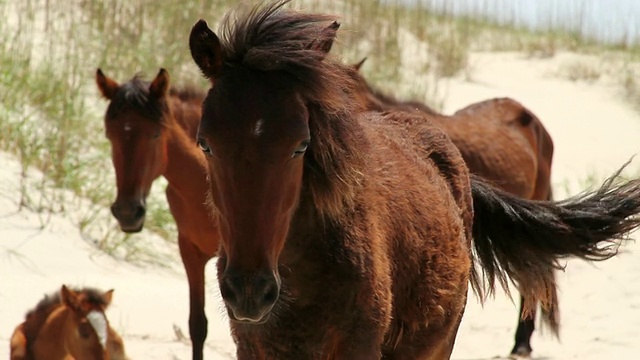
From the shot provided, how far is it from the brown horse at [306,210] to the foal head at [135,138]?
114 inches

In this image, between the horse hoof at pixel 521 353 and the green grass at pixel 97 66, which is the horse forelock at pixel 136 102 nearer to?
the green grass at pixel 97 66

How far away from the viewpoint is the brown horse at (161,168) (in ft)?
22.5

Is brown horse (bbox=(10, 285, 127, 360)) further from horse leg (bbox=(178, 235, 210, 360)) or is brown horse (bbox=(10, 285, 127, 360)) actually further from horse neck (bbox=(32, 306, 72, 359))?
horse leg (bbox=(178, 235, 210, 360))

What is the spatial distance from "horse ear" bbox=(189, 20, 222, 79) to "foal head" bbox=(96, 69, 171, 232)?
346 cm

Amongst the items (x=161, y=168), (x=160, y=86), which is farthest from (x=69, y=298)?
(x=160, y=86)

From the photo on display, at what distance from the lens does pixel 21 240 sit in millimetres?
8125

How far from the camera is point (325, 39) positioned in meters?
3.54

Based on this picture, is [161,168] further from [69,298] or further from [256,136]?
[256,136]

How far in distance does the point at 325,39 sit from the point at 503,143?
249 inches

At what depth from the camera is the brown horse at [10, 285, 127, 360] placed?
5.84 meters

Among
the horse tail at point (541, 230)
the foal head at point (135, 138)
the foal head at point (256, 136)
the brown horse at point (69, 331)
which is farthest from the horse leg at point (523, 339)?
the foal head at point (256, 136)

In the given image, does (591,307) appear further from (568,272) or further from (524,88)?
(524,88)

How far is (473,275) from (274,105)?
2416mm

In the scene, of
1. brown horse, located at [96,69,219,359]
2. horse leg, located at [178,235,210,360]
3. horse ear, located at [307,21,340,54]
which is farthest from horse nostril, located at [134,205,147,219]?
horse ear, located at [307,21,340,54]
